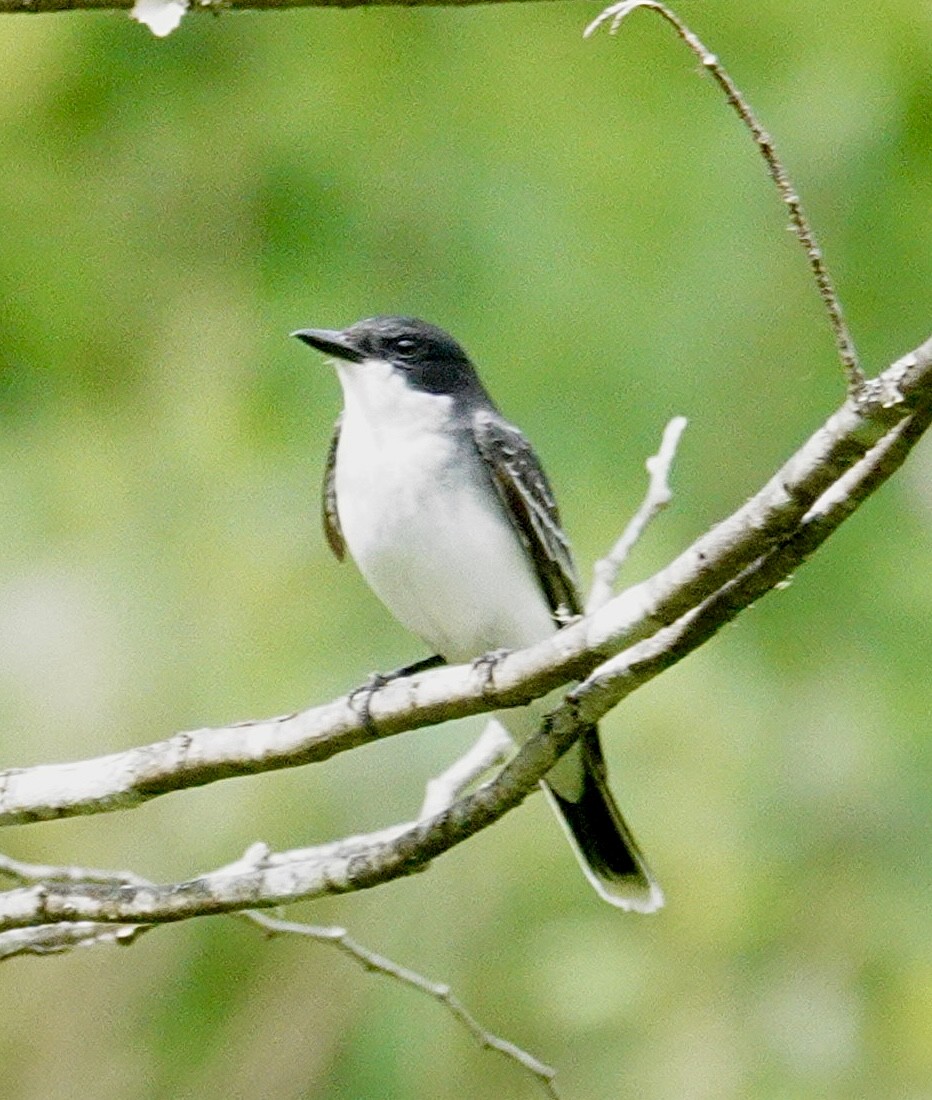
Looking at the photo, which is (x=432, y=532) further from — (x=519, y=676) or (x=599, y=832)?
(x=519, y=676)

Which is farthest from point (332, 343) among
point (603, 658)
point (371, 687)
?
point (603, 658)

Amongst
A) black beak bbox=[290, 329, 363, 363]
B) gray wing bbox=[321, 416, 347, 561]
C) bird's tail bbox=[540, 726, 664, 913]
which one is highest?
black beak bbox=[290, 329, 363, 363]

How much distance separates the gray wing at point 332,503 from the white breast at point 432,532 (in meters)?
0.09

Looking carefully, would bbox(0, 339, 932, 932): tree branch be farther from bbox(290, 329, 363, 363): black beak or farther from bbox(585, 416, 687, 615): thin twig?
bbox(290, 329, 363, 363): black beak

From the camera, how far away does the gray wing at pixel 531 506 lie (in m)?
4.35

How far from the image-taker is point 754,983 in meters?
5.20

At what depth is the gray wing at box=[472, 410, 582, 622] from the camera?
4.35m

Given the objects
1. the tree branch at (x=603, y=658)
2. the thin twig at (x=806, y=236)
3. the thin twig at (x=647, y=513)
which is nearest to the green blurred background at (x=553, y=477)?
the thin twig at (x=647, y=513)

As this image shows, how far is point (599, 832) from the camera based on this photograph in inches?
179

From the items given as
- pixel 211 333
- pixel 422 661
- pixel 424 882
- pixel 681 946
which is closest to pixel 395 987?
pixel 424 882

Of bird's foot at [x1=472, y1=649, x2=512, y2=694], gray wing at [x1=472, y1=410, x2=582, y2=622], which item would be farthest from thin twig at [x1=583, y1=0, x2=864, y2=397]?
gray wing at [x1=472, y1=410, x2=582, y2=622]

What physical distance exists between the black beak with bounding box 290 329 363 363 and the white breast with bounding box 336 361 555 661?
0.14 m

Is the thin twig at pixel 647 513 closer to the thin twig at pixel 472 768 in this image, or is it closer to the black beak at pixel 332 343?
the thin twig at pixel 472 768

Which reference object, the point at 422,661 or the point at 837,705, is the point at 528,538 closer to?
the point at 422,661
